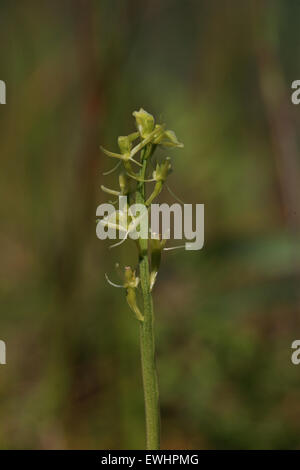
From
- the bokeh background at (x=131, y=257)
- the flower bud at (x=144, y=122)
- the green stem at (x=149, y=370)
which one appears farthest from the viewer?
the bokeh background at (x=131, y=257)

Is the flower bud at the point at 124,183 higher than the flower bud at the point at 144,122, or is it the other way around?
the flower bud at the point at 144,122

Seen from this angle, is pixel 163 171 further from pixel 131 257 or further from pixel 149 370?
pixel 131 257

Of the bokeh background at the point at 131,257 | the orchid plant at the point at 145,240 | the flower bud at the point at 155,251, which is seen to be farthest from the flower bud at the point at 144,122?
the bokeh background at the point at 131,257

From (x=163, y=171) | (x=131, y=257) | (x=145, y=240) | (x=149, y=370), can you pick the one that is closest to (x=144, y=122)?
(x=163, y=171)

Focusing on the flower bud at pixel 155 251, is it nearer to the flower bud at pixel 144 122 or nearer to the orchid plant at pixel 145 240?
the orchid plant at pixel 145 240

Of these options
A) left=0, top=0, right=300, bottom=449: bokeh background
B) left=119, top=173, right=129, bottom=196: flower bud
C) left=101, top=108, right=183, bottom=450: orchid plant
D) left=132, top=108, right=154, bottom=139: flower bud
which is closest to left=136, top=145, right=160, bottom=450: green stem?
left=101, top=108, right=183, bottom=450: orchid plant

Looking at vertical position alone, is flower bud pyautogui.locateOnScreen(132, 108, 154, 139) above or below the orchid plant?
above

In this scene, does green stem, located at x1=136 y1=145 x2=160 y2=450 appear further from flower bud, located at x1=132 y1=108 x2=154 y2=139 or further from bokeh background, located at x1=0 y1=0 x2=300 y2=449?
bokeh background, located at x1=0 y1=0 x2=300 y2=449
